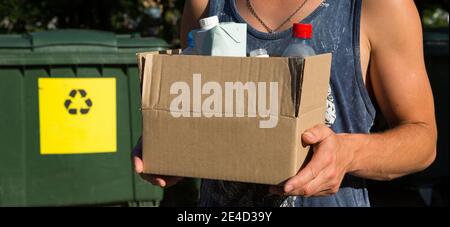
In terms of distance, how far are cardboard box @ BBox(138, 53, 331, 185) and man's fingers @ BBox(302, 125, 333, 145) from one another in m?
0.02

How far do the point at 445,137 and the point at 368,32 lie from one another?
13.7 ft

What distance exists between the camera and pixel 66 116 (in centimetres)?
388

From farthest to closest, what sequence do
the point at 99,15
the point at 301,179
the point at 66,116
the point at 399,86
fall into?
1. the point at 99,15
2. the point at 66,116
3. the point at 399,86
4. the point at 301,179

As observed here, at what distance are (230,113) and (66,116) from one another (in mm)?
2687

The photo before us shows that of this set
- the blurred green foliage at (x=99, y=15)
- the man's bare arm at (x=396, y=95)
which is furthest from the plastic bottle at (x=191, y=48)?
the blurred green foliage at (x=99, y=15)

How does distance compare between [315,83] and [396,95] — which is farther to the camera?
[396,95]

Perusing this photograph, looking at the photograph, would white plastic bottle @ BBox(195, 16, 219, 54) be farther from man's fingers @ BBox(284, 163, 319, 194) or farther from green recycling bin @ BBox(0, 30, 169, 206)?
green recycling bin @ BBox(0, 30, 169, 206)

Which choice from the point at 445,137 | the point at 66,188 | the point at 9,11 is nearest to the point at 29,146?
the point at 66,188

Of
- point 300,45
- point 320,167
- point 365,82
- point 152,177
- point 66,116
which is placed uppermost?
point 300,45

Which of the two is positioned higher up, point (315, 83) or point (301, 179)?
point (315, 83)

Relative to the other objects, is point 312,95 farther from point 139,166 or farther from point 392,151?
point 139,166

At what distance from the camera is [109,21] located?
21.9 feet

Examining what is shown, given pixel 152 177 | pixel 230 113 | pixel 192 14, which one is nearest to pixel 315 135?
pixel 230 113

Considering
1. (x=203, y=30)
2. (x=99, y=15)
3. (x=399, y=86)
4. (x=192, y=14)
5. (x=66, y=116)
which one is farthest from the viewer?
(x=99, y=15)
